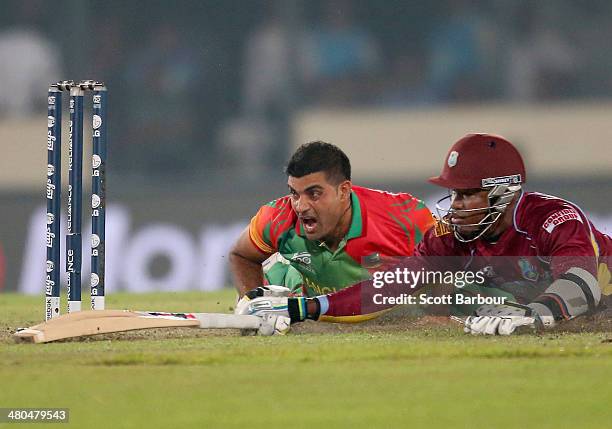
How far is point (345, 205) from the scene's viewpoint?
761cm

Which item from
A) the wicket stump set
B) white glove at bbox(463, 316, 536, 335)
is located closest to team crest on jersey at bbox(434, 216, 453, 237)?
white glove at bbox(463, 316, 536, 335)

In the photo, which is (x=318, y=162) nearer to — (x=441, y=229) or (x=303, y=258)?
(x=303, y=258)

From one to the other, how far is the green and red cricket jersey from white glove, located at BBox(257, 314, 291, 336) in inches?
39.6

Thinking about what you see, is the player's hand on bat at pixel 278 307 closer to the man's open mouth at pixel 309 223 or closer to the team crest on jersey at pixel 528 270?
the man's open mouth at pixel 309 223

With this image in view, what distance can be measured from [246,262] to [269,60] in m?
7.37

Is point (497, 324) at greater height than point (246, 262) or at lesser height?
lesser

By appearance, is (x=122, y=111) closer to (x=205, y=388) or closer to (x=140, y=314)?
(x=140, y=314)

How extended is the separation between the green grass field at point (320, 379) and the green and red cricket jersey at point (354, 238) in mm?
880

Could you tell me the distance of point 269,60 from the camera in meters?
15.1

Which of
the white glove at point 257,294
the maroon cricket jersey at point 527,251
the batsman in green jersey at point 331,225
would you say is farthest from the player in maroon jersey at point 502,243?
the batsman in green jersey at point 331,225

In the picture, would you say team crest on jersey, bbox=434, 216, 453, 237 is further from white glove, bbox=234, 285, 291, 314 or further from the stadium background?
the stadium background

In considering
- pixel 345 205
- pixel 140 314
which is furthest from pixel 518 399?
pixel 345 205

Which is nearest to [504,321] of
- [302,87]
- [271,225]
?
[271,225]

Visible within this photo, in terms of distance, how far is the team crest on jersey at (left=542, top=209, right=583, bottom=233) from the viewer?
6647 millimetres
